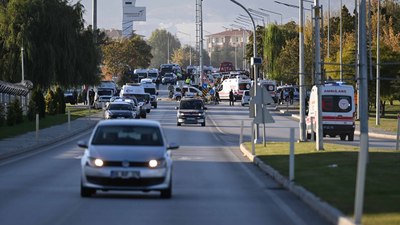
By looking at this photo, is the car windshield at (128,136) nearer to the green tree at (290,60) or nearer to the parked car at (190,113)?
the parked car at (190,113)

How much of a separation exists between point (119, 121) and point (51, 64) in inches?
2133

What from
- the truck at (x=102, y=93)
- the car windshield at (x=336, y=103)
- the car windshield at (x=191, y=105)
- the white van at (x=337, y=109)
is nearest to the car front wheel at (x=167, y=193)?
the white van at (x=337, y=109)

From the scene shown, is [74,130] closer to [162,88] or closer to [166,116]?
[166,116]

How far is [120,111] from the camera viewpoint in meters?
62.8

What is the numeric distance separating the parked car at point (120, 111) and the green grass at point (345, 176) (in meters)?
26.4

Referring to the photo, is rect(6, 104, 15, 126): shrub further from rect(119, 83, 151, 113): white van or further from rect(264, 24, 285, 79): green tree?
rect(264, 24, 285, 79): green tree

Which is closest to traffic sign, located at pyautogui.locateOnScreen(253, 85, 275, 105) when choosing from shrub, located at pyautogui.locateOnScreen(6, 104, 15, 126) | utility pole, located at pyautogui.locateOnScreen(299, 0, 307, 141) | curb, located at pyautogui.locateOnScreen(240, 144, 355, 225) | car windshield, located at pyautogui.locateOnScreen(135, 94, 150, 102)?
utility pole, located at pyautogui.locateOnScreen(299, 0, 307, 141)

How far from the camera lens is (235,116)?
3147 inches

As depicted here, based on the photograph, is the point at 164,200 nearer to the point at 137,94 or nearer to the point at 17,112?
the point at 17,112

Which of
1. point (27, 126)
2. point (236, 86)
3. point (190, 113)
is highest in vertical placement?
point (236, 86)

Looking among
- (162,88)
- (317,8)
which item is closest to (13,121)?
(317,8)

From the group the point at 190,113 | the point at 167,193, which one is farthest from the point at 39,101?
the point at 167,193

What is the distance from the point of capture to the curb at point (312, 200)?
50.3 feet

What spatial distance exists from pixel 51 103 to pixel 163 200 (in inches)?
2327
